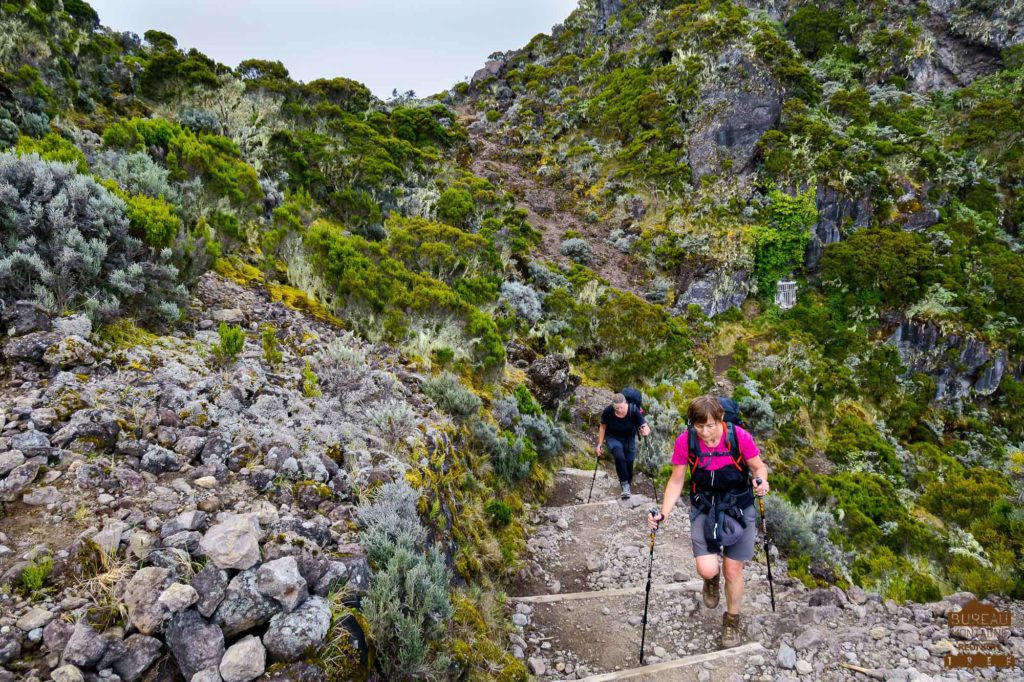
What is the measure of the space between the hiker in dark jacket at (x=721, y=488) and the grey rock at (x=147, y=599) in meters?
2.99

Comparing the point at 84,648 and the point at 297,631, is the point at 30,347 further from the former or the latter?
the point at 297,631

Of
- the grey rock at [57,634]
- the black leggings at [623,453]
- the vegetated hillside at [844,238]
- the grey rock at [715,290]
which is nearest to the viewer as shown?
the grey rock at [57,634]

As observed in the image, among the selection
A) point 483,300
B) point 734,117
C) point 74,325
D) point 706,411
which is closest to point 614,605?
point 706,411

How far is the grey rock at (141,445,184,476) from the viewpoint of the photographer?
9.36ft

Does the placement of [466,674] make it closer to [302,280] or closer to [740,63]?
[302,280]

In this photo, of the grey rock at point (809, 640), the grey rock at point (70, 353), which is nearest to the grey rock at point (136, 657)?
the grey rock at point (70, 353)

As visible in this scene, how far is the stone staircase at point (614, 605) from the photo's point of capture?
3.59 m

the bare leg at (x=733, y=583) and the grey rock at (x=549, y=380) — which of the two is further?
the grey rock at (x=549, y=380)

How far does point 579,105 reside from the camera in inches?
1278

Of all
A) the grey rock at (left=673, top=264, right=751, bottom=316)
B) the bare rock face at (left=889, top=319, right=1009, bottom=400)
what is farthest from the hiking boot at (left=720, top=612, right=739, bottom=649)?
the bare rock face at (left=889, top=319, right=1009, bottom=400)

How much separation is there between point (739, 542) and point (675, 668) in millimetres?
1035

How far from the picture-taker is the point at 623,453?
6.46 metres

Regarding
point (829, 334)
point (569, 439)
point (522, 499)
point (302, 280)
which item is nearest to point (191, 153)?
point (302, 280)

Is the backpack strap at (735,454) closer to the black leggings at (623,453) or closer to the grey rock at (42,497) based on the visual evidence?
the black leggings at (623,453)
